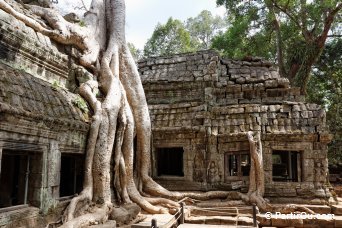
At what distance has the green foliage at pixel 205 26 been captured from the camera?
1081 inches

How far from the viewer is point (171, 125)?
9992mm

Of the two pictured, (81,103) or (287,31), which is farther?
(287,31)

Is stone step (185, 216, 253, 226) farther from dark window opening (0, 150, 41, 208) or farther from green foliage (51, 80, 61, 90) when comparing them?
green foliage (51, 80, 61, 90)

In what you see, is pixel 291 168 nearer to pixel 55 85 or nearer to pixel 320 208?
pixel 320 208

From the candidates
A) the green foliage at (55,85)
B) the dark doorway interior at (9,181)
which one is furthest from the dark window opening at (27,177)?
the green foliage at (55,85)

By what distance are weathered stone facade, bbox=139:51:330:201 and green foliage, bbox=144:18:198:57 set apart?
11.2 metres

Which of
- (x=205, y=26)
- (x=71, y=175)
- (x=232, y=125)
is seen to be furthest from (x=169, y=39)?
(x=71, y=175)

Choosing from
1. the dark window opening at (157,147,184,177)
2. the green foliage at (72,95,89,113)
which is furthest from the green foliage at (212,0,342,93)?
the green foliage at (72,95,89,113)

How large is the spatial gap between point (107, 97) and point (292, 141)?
216 inches

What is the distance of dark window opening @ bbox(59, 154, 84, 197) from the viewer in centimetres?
665

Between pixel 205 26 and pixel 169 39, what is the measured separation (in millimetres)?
6235

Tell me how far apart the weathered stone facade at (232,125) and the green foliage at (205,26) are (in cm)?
1657

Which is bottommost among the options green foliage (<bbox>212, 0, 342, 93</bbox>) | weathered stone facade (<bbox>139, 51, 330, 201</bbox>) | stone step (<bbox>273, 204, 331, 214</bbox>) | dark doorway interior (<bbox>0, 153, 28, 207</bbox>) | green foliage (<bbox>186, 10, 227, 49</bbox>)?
stone step (<bbox>273, 204, 331, 214</bbox>)

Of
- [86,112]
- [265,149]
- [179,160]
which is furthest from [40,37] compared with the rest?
[179,160]
